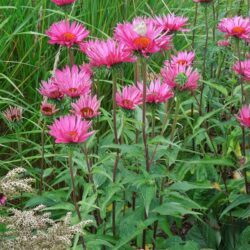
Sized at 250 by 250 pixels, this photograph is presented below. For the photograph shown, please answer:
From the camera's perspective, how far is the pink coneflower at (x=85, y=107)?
174 cm

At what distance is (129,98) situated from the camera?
180 cm

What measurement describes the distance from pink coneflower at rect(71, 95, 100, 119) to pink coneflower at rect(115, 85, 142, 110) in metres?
0.08

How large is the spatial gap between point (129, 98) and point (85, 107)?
0.14 meters

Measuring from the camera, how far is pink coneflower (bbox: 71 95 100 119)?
174 centimetres

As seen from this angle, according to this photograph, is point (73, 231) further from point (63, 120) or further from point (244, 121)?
point (244, 121)

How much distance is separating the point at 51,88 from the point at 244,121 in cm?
60

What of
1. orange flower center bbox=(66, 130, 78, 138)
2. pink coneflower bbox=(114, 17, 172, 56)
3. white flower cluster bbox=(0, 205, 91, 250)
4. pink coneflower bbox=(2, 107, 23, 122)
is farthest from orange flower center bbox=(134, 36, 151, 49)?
pink coneflower bbox=(2, 107, 23, 122)

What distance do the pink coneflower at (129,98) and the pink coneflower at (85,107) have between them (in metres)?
0.08

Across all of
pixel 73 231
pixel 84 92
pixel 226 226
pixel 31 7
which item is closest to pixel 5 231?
pixel 73 231

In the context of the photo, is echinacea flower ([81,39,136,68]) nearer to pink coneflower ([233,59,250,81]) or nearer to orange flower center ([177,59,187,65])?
orange flower center ([177,59,187,65])

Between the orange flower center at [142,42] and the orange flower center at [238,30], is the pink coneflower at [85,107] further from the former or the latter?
the orange flower center at [238,30]

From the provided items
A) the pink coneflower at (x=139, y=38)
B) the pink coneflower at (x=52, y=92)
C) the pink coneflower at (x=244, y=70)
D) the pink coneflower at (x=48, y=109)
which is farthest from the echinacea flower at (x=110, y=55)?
the pink coneflower at (x=244, y=70)

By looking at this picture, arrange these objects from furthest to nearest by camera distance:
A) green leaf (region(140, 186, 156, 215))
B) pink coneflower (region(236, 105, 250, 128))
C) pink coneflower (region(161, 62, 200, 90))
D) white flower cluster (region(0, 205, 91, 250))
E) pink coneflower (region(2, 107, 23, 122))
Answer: pink coneflower (region(2, 107, 23, 122))
pink coneflower (region(236, 105, 250, 128))
pink coneflower (region(161, 62, 200, 90))
green leaf (region(140, 186, 156, 215))
white flower cluster (region(0, 205, 91, 250))

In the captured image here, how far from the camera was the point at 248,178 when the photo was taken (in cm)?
208
